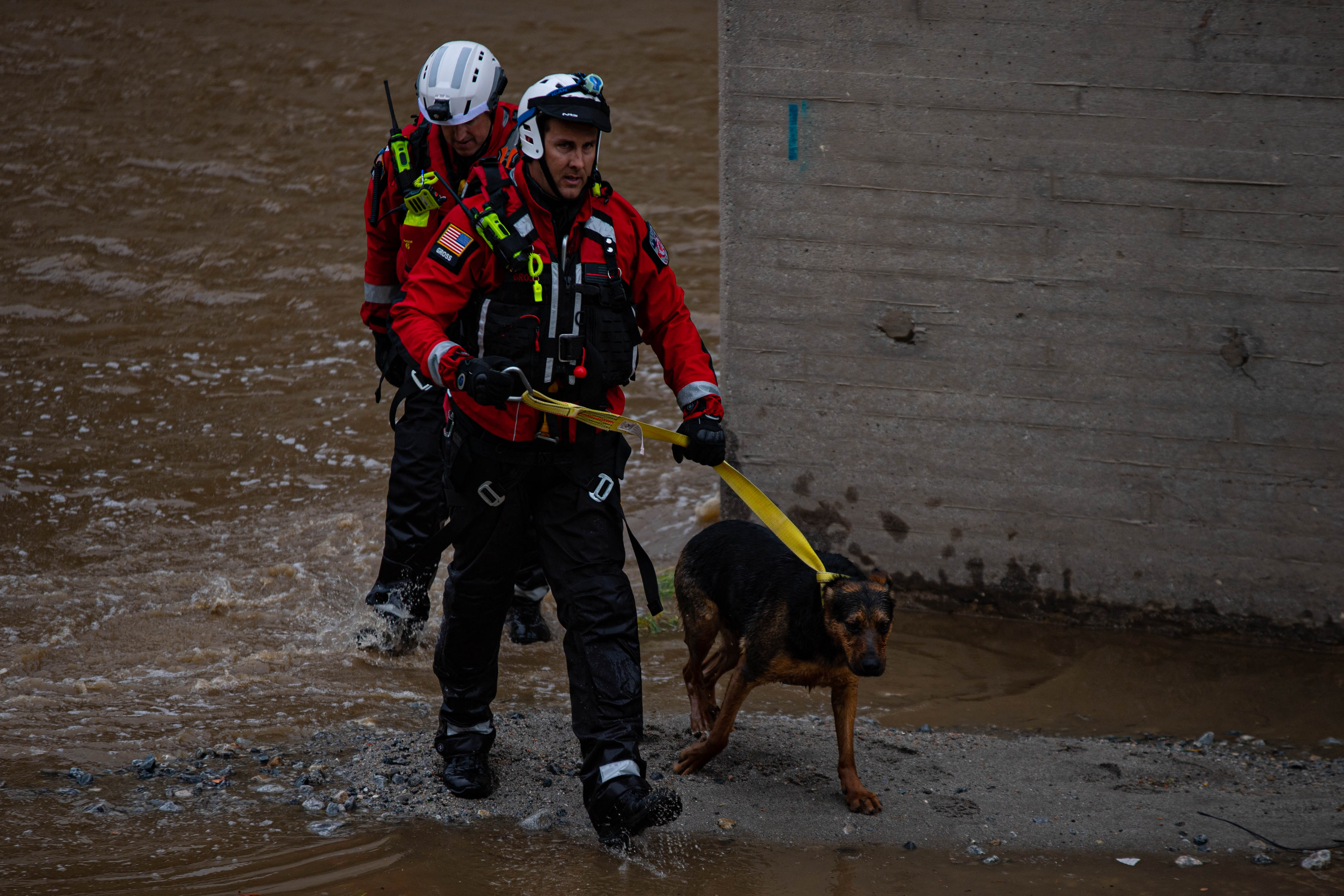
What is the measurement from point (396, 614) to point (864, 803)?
2.59m

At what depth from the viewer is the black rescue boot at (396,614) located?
5941mm

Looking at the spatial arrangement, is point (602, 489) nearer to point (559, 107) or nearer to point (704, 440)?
point (704, 440)

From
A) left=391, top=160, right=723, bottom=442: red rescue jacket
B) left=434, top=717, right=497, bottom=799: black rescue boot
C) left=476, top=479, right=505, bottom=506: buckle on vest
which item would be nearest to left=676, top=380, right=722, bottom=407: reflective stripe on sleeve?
left=391, top=160, right=723, bottom=442: red rescue jacket

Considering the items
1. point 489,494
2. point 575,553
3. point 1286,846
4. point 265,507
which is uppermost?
point 489,494

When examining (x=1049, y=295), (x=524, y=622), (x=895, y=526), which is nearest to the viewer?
(x=1049, y=295)

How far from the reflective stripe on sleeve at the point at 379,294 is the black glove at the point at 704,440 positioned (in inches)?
93.6

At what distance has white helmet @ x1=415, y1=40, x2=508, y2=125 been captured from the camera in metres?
5.47

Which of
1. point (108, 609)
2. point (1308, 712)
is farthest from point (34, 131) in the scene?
point (1308, 712)

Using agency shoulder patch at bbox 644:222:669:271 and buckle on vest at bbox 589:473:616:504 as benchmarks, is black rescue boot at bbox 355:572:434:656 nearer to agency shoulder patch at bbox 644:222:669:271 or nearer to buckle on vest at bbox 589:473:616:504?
buckle on vest at bbox 589:473:616:504

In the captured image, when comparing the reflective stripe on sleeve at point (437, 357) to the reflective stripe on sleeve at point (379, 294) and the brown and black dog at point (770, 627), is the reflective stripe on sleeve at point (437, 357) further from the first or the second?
the reflective stripe on sleeve at point (379, 294)

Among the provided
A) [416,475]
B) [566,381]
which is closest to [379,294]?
[416,475]

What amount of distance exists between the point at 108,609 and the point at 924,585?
4328 millimetres

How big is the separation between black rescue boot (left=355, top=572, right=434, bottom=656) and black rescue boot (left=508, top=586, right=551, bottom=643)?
1.59 feet

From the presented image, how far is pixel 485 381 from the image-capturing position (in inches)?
147
